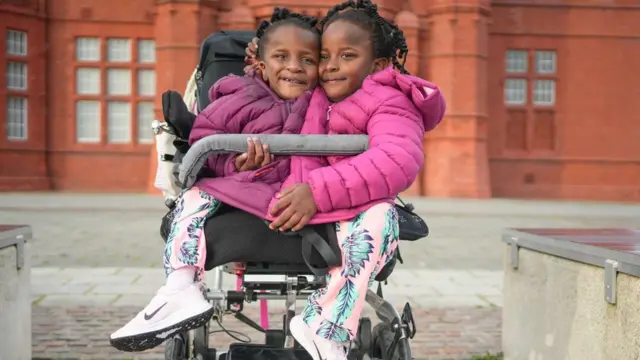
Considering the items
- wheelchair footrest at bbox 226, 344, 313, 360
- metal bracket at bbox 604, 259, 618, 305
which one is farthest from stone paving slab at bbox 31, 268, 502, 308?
wheelchair footrest at bbox 226, 344, 313, 360

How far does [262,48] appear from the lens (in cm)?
247

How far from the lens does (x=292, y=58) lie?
235cm

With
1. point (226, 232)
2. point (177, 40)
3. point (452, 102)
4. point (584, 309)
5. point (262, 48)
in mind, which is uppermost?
point (177, 40)

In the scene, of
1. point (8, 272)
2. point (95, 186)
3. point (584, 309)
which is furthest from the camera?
point (95, 186)

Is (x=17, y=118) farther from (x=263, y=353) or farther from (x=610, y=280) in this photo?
(x=610, y=280)

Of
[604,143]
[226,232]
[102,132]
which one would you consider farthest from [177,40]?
[226,232]

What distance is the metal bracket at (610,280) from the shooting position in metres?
2.63

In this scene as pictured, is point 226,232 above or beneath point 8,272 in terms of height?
above

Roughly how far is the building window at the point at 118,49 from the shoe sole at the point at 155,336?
1614cm

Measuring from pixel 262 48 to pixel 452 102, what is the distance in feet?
46.3

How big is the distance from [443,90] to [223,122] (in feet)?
47.0

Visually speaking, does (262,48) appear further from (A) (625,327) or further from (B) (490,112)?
(B) (490,112)

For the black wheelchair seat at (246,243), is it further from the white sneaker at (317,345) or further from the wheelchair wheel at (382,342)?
the wheelchair wheel at (382,342)

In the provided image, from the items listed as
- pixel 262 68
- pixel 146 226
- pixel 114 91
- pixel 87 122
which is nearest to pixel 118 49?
pixel 114 91
